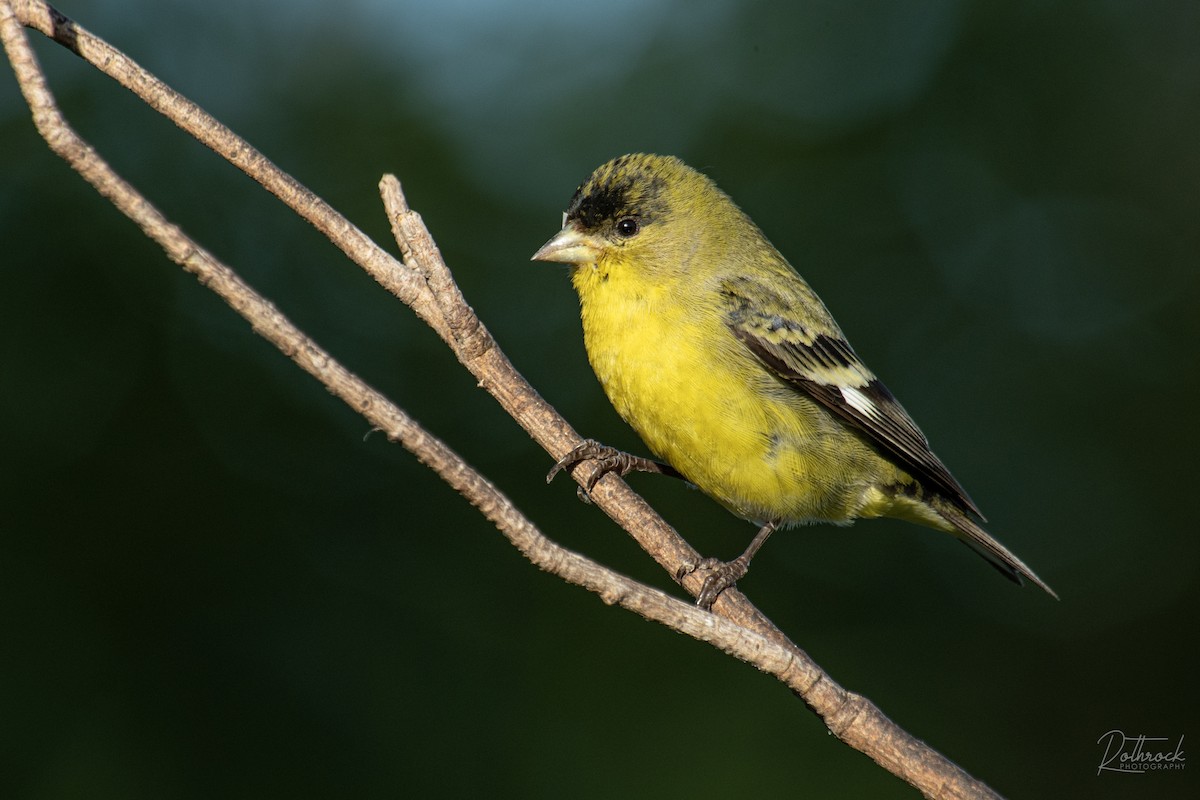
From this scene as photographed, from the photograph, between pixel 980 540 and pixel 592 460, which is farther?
pixel 980 540

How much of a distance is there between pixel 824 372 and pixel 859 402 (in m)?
0.24

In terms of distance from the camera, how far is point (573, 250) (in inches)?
188

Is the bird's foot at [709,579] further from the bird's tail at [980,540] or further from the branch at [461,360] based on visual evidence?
the bird's tail at [980,540]

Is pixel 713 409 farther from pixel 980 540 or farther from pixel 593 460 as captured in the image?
pixel 980 540

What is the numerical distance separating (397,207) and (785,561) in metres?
4.66

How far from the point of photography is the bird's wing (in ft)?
15.4

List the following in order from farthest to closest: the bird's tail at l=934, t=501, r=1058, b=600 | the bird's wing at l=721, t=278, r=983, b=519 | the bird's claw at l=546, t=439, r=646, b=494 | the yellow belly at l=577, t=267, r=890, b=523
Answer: the bird's tail at l=934, t=501, r=1058, b=600 < the bird's wing at l=721, t=278, r=983, b=519 < the yellow belly at l=577, t=267, r=890, b=523 < the bird's claw at l=546, t=439, r=646, b=494

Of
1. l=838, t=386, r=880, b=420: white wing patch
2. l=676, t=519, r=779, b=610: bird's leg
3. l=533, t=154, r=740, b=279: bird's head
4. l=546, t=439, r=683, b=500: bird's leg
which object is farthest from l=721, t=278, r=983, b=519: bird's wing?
l=676, t=519, r=779, b=610: bird's leg

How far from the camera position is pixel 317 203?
3.04 metres

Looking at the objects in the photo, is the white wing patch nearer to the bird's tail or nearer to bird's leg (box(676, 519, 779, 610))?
the bird's tail

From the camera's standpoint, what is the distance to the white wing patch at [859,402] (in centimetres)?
490

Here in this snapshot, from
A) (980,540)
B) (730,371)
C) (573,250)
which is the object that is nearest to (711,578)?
(730,371)

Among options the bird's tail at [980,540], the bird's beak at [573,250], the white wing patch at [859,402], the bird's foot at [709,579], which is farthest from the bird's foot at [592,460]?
the bird's tail at [980,540]

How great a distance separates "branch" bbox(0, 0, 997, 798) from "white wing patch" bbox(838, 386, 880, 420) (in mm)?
1518
